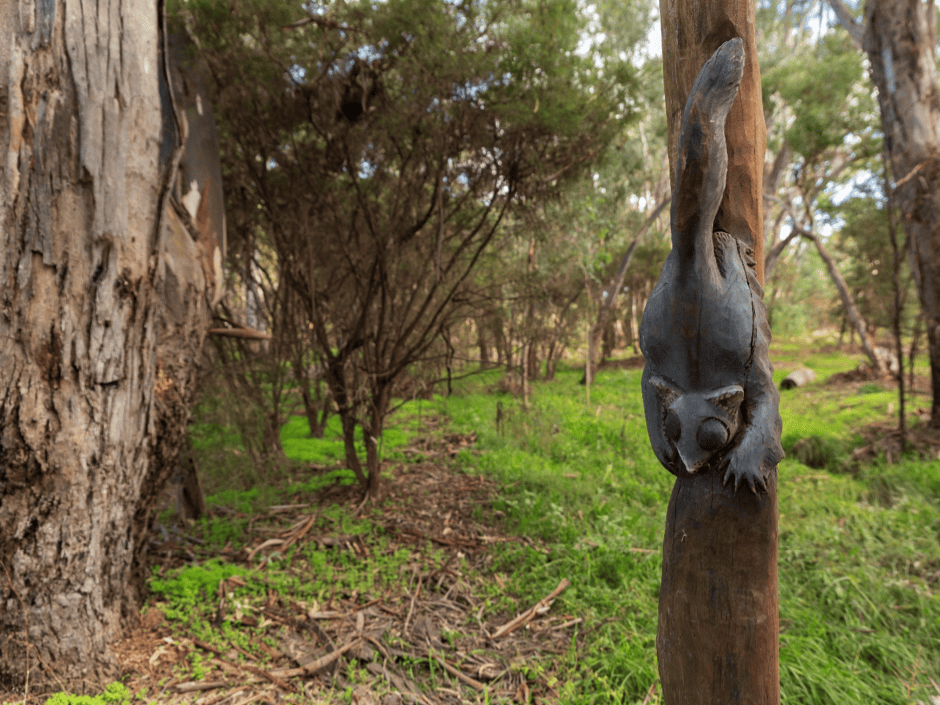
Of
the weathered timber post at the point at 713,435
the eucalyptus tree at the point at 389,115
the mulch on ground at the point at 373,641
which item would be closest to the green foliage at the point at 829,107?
the eucalyptus tree at the point at 389,115

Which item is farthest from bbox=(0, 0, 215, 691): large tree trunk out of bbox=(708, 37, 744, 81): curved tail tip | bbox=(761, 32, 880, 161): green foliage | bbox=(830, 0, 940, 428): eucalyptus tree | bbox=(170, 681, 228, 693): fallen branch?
bbox=(761, 32, 880, 161): green foliage

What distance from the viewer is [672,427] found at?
4.60 feet

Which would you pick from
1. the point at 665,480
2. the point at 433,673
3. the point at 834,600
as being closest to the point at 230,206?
the point at 433,673

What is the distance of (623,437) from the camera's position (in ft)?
22.0

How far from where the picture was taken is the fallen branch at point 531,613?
3105 mm

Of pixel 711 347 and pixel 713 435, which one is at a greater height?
pixel 711 347

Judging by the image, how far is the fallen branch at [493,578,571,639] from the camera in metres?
3.10

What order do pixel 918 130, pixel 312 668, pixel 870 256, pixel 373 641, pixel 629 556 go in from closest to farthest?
pixel 312 668 < pixel 373 641 < pixel 629 556 < pixel 918 130 < pixel 870 256

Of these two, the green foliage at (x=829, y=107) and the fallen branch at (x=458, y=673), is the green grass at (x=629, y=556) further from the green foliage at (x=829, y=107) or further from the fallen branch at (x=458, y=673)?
the green foliage at (x=829, y=107)

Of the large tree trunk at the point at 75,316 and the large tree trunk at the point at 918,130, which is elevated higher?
the large tree trunk at the point at 918,130

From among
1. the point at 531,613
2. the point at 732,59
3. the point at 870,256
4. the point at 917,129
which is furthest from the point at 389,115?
the point at 870,256

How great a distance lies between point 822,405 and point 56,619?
9828 millimetres

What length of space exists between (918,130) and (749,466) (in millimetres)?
6969

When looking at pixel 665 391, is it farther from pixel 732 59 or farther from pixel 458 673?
pixel 458 673
